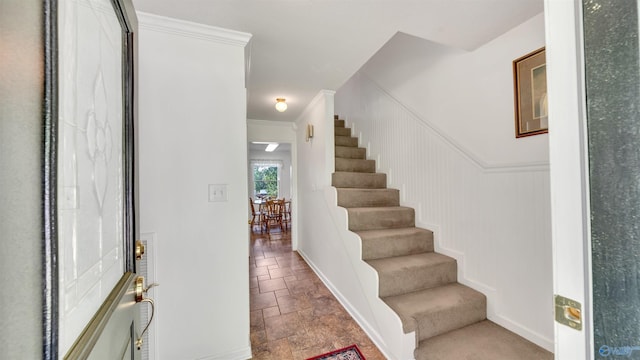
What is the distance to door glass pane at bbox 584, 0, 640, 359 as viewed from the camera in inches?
18.0

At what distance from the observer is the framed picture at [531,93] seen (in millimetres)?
1508

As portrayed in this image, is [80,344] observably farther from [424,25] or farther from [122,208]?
[424,25]

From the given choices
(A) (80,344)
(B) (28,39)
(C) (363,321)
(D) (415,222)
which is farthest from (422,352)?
(B) (28,39)

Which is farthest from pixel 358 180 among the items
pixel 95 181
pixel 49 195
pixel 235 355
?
pixel 49 195

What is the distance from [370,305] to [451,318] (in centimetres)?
60

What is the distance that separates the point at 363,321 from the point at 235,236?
1.33 metres

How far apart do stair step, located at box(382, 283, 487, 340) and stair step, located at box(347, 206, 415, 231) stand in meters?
0.73

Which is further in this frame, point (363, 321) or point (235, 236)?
point (363, 321)

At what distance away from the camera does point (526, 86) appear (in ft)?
5.22

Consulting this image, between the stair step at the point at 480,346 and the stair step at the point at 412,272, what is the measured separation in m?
0.37

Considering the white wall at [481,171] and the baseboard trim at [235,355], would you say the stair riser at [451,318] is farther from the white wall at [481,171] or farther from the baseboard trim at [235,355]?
the baseboard trim at [235,355]

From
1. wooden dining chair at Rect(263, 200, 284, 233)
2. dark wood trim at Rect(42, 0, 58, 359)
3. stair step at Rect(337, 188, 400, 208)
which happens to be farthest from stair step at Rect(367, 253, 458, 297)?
wooden dining chair at Rect(263, 200, 284, 233)

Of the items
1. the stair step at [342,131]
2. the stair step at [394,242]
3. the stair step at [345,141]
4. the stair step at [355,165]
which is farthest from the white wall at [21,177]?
the stair step at [342,131]

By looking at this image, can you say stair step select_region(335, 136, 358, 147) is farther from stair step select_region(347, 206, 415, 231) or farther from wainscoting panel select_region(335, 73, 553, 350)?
stair step select_region(347, 206, 415, 231)
